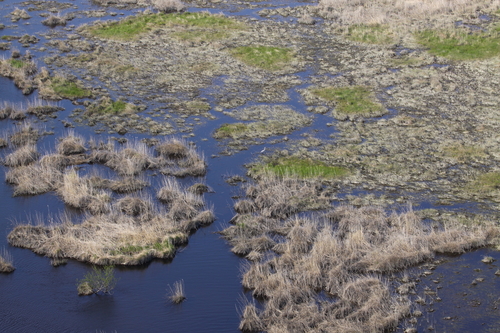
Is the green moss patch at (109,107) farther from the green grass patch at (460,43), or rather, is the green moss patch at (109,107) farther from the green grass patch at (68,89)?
the green grass patch at (460,43)

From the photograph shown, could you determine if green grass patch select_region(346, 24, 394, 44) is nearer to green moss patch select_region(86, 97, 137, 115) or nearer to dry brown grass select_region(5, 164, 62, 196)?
green moss patch select_region(86, 97, 137, 115)

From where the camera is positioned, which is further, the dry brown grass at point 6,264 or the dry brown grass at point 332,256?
the dry brown grass at point 6,264

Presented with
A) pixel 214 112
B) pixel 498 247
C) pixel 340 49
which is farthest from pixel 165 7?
pixel 498 247

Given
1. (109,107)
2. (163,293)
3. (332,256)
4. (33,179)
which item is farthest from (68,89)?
(332,256)

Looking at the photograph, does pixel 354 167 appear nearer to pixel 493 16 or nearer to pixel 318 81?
pixel 318 81

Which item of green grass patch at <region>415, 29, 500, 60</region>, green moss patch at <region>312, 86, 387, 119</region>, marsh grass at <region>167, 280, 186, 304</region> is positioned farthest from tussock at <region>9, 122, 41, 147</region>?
green grass patch at <region>415, 29, 500, 60</region>

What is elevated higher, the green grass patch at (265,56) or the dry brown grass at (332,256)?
the green grass patch at (265,56)

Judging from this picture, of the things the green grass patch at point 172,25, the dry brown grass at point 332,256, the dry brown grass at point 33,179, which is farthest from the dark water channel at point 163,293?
the green grass patch at point 172,25
